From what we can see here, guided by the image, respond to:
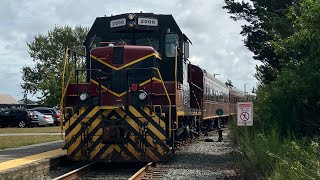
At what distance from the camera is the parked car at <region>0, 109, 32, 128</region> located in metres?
34.9

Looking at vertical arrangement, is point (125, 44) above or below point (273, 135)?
above

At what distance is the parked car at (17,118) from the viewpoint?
1375 inches

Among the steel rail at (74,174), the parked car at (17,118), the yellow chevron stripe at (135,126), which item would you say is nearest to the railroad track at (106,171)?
the steel rail at (74,174)

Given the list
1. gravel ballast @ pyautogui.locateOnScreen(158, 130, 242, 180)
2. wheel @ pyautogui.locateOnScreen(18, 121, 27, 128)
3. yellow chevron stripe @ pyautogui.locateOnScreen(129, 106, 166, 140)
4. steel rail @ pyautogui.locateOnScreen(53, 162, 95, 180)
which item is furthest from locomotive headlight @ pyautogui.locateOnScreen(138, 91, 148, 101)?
wheel @ pyautogui.locateOnScreen(18, 121, 27, 128)

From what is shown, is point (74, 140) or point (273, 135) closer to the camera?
point (273, 135)

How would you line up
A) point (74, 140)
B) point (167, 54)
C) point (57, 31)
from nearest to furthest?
1. point (74, 140)
2. point (167, 54)
3. point (57, 31)

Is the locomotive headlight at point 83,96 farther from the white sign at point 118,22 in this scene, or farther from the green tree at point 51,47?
the green tree at point 51,47

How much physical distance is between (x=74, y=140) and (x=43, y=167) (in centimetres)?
112

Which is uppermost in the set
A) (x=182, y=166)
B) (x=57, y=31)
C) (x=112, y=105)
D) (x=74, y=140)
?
(x=57, y=31)

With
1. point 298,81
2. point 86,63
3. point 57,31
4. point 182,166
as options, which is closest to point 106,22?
point 86,63

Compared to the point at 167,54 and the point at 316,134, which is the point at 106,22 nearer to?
the point at 167,54

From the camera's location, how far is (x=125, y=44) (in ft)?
40.9

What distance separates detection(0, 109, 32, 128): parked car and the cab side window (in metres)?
24.4

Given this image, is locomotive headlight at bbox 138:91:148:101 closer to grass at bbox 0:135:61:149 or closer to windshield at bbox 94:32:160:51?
windshield at bbox 94:32:160:51
